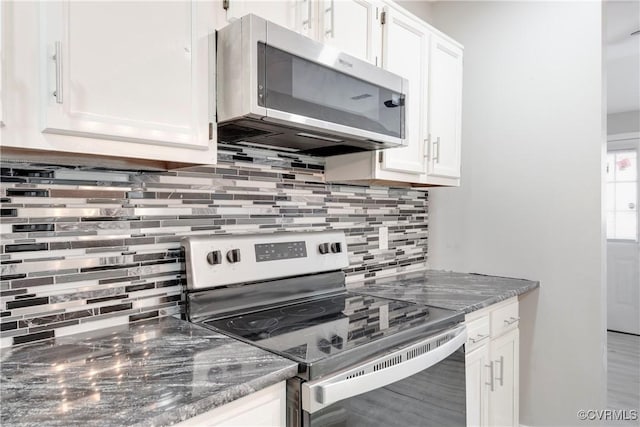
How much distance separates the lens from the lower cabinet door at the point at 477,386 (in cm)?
172

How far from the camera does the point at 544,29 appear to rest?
2199 mm

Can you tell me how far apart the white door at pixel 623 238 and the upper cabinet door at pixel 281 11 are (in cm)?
437

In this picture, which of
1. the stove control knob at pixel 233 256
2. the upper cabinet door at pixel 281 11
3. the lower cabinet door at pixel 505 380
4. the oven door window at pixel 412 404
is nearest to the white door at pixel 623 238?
the lower cabinet door at pixel 505 380

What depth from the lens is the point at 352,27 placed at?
162cm

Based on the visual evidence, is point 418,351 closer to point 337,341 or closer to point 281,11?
point 337,341

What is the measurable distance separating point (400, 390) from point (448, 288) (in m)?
0.89

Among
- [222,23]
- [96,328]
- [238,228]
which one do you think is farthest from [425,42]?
[96,328]

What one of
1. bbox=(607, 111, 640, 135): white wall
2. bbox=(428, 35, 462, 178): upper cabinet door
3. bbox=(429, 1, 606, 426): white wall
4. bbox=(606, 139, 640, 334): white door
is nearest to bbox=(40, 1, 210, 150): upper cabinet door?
bbox=(428, 35, 462, 178): upper cabinet door

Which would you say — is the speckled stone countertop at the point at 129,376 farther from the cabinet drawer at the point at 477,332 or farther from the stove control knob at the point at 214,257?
the cabinet drawer at the point at 477,332

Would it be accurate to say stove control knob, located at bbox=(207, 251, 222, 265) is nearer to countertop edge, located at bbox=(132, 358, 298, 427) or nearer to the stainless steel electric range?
the stainless steel electric range

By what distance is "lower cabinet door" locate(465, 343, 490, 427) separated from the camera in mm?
1720

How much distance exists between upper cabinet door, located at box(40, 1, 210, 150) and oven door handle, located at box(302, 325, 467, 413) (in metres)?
0.72

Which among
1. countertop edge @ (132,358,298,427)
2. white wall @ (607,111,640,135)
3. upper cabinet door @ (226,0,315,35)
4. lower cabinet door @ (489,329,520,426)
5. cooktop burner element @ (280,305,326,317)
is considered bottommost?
lower cabinet door @ (489,329,520,426)

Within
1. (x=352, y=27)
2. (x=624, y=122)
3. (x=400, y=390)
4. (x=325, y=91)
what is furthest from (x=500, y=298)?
(x=624, y=122)
